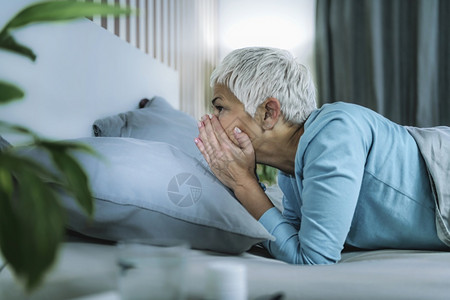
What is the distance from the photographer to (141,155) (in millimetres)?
853

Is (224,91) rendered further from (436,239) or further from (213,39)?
(213,39)

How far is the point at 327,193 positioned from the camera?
84cm

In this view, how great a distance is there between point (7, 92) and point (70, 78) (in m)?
1.00

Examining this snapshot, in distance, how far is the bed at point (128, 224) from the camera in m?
0.56

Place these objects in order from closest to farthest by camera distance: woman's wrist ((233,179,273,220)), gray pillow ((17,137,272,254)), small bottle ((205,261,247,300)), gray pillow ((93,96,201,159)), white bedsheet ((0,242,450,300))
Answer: small bottle ((205,261,247,300)) → white bedsheet ((0,242,450,300)) → gray pillow ((17,137,272,254)) → woman's wrist ((233,179,273,220)) → gray pillow ((93,96,201,159))

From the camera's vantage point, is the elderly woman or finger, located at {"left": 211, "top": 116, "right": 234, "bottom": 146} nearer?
the elderly woman

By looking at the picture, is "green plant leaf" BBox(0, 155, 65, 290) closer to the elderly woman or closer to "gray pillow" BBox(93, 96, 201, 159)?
the elderly woman

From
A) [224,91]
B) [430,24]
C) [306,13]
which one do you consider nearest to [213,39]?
[306,13]

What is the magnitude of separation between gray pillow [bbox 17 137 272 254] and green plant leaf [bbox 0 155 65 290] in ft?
1.63

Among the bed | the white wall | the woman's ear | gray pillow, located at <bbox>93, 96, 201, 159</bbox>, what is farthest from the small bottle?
the white wall

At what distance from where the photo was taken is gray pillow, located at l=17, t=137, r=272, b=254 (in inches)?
30.7

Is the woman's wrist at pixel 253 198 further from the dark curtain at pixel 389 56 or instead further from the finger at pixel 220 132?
the dark curtain at pixel 389 56

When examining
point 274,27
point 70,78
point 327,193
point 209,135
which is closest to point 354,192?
point 327,193

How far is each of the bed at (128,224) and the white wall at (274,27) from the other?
1.78m
